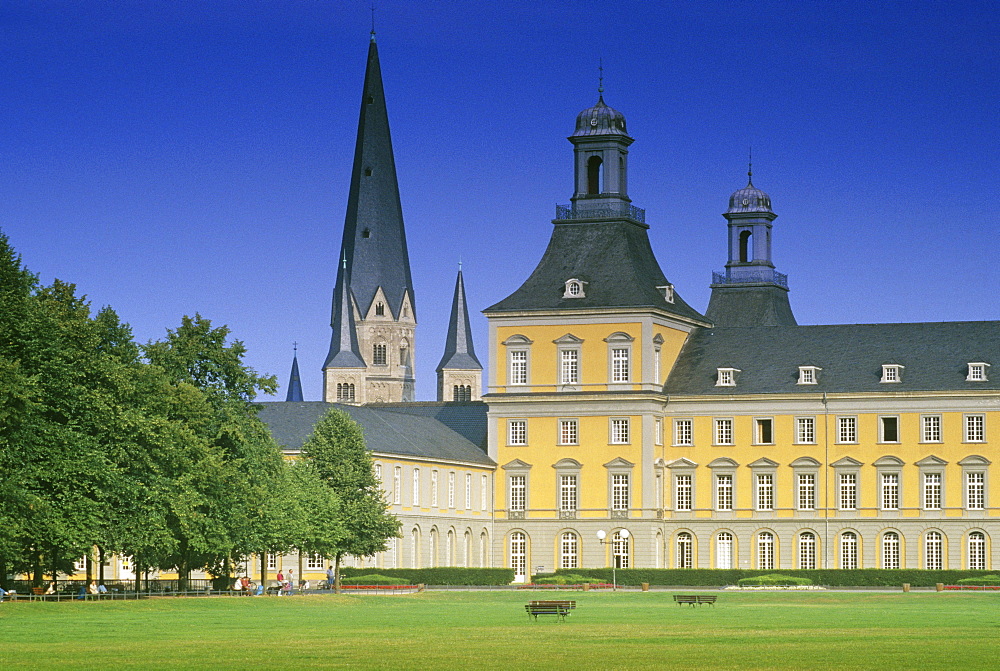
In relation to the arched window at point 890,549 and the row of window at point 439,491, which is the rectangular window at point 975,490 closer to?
the arched window at point 890,549

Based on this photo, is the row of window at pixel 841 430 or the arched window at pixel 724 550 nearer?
the row of window at pixel 841 430

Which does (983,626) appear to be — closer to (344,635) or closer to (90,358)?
(344,635)

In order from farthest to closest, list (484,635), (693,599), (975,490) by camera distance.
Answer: (975,490) < (693,599) < (484,635)

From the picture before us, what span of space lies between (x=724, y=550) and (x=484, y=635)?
76.3 m

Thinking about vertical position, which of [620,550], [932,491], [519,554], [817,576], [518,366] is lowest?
[817,576]

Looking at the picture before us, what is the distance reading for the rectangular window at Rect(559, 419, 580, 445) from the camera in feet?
435

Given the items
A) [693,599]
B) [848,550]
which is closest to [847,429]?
[848,550]

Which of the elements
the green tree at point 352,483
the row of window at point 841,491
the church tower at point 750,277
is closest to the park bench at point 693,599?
the green tree at point 352,483

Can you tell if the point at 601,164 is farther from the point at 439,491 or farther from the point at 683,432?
the point at 439,491

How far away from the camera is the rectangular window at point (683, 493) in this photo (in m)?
132

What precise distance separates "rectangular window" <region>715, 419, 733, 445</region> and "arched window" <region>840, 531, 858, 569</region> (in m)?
9.49

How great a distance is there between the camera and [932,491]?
5012 inches

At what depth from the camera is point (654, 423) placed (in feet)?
431

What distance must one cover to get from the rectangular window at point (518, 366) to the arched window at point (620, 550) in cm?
1197
